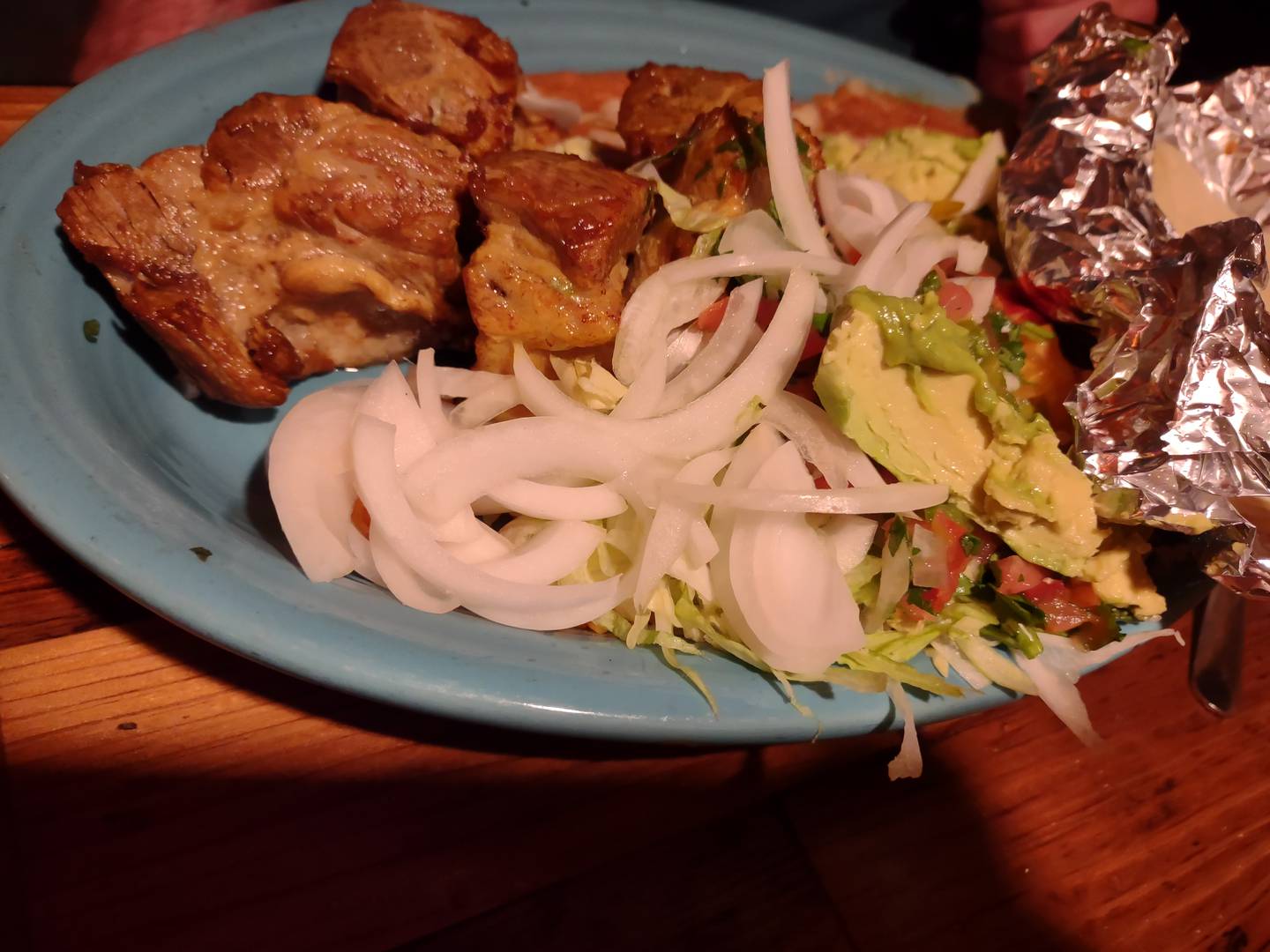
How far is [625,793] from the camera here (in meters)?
1.17

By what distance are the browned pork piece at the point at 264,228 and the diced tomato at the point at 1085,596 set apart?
3.88 feet

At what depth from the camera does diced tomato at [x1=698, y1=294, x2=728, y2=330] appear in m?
1.40

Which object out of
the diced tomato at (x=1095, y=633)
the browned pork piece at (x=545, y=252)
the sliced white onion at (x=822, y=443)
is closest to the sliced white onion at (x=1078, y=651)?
the diced tomato at (x=1095, y=633)

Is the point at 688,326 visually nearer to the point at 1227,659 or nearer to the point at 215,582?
the point at 215,582

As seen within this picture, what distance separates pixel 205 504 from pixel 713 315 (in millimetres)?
858

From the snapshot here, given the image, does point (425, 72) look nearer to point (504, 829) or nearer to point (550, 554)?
point (550, 554)

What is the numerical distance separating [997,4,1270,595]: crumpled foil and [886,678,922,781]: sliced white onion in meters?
0.48

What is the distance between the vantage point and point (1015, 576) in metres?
1.31

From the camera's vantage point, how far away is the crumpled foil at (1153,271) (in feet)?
4.14

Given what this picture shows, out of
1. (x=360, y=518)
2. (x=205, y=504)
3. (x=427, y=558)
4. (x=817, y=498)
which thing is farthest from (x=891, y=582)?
(x=205, y=504)

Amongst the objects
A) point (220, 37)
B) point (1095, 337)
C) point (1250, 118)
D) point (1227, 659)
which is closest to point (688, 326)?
point (1095, 337)

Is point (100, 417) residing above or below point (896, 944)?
above

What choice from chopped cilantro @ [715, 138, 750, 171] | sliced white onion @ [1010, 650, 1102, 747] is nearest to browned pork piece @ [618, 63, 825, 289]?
chopped cilantro @ [715, 138, 750, 171]

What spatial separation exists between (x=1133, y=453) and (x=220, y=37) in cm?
179
